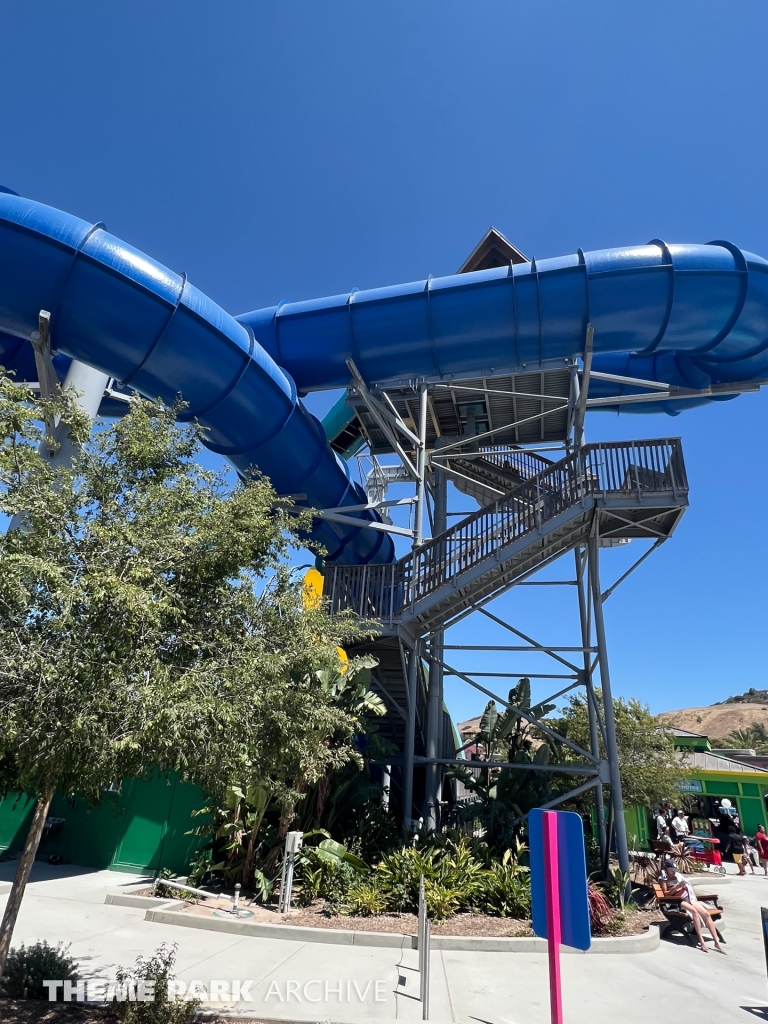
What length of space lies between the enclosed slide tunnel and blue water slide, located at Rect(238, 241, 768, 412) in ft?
0.08

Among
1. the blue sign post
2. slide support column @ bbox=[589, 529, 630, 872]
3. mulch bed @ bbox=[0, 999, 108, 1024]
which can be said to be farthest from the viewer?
slide support column @ bbox=[589, 529, 630, 872]

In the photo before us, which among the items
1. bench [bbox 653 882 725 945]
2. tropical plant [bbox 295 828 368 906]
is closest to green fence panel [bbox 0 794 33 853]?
tropical plant [bbox 295 828 368 906]

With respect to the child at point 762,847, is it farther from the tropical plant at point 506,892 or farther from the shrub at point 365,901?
the shrub at point 365,901

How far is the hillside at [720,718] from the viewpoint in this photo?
291 feet

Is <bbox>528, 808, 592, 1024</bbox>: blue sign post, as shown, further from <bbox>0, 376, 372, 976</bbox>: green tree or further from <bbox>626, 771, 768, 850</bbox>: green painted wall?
<bbox>626, 771, 768, 850</bbox>: green painted wall

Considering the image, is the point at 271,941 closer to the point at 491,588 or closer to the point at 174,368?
the point at 491,588

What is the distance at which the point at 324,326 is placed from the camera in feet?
40.8

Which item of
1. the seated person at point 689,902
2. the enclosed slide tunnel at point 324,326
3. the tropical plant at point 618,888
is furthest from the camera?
the tropical plant at point 618,888

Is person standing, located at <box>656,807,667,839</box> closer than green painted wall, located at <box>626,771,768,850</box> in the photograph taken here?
Yes

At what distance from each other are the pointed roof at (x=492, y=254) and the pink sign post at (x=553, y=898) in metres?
14.6

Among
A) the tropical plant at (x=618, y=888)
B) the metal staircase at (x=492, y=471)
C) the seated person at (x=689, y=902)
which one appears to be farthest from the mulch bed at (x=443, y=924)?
the metal staircase at (x=492, y=471)

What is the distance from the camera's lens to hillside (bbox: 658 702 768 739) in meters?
88.8

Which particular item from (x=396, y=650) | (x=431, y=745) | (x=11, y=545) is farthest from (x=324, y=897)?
(x=11, y=545)

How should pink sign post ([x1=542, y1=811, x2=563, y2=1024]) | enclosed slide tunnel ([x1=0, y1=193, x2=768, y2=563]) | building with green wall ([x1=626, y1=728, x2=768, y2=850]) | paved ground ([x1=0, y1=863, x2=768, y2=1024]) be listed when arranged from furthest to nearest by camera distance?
building with green wall ([x1=626, y1=728, x2=768, y2=850]), enclosed slide tunnel ([x1=0, y1=193, x2=768, y2=563]), paved ground ([x1=0, y1=863, x2=768, y2=1024]), pink sign post ([x1=542, y1=811, x2=563, y2=1024])
